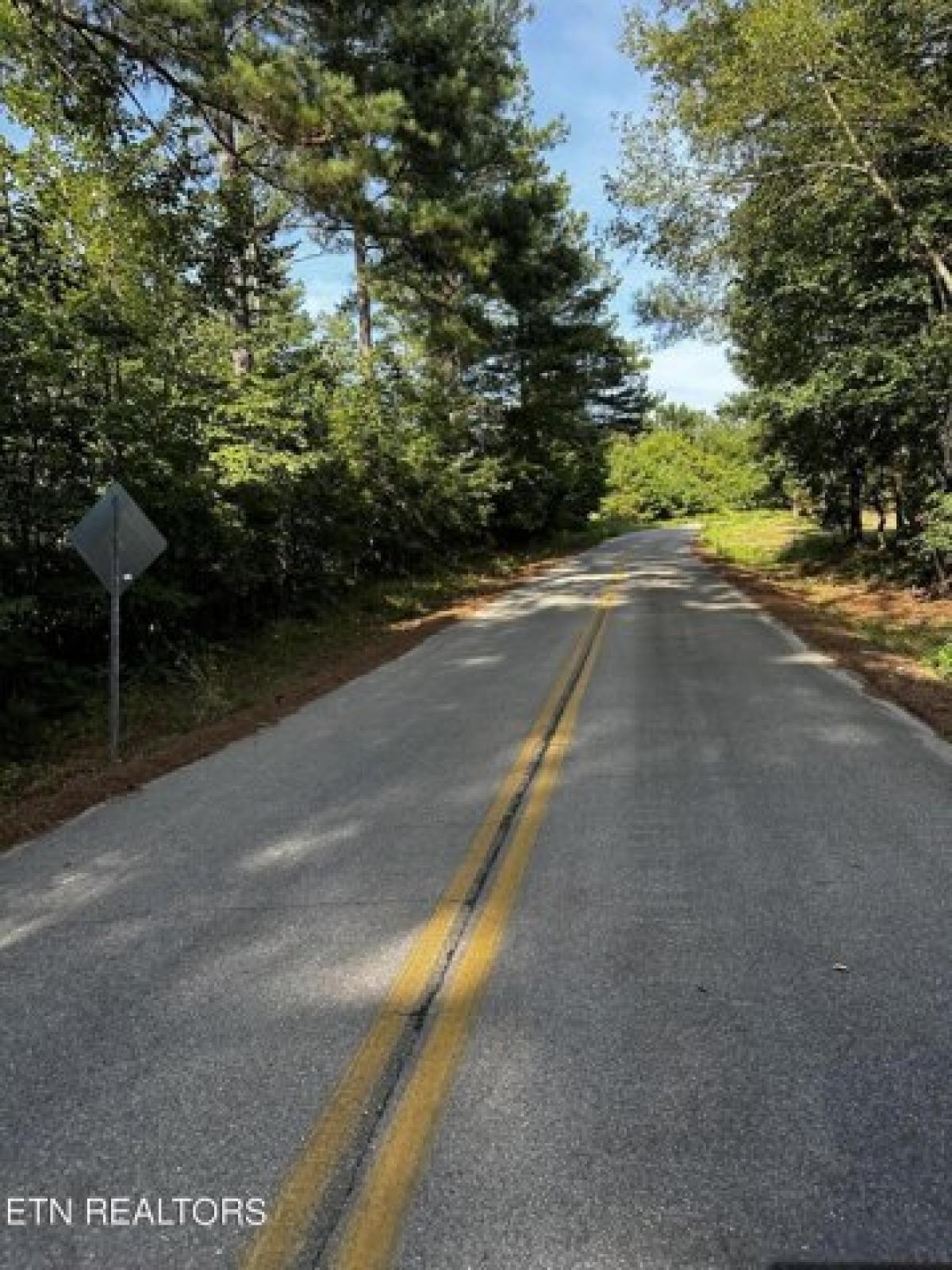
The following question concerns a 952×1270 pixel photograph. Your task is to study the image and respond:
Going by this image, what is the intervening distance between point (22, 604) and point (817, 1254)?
8.08 metres

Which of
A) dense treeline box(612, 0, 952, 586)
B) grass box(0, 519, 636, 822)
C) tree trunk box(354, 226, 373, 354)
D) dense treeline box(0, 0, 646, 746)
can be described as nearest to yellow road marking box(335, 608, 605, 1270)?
grass box(0, 519, 636, 822)

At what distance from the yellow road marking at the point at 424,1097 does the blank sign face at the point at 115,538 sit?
4760mm

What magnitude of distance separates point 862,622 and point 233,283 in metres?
11.5

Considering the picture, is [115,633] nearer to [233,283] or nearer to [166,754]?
[166,754]

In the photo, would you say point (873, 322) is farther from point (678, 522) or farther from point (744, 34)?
point (678, 522)

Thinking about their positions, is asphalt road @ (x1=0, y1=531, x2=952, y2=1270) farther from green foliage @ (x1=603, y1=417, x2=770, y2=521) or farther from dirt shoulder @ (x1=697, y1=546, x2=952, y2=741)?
green foliage @ (x1=603, y1=417, x2=770, y2=521)

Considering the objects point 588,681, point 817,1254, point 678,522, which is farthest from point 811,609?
point 678,522

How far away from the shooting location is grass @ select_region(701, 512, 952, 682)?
13.5m

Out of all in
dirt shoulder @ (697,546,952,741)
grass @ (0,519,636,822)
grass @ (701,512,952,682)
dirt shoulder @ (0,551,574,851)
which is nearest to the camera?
dirt shoulder @ (0,551,574,851)

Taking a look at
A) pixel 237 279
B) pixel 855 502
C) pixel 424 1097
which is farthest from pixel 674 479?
pixel 424 1097

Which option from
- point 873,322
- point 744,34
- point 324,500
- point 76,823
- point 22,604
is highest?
point 744,34

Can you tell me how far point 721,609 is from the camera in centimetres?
1798

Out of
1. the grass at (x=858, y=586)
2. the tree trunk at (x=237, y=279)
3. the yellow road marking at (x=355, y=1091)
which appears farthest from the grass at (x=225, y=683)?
the grass at (x=858, y=586)

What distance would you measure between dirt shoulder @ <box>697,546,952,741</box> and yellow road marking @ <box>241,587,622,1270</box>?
195 inches
